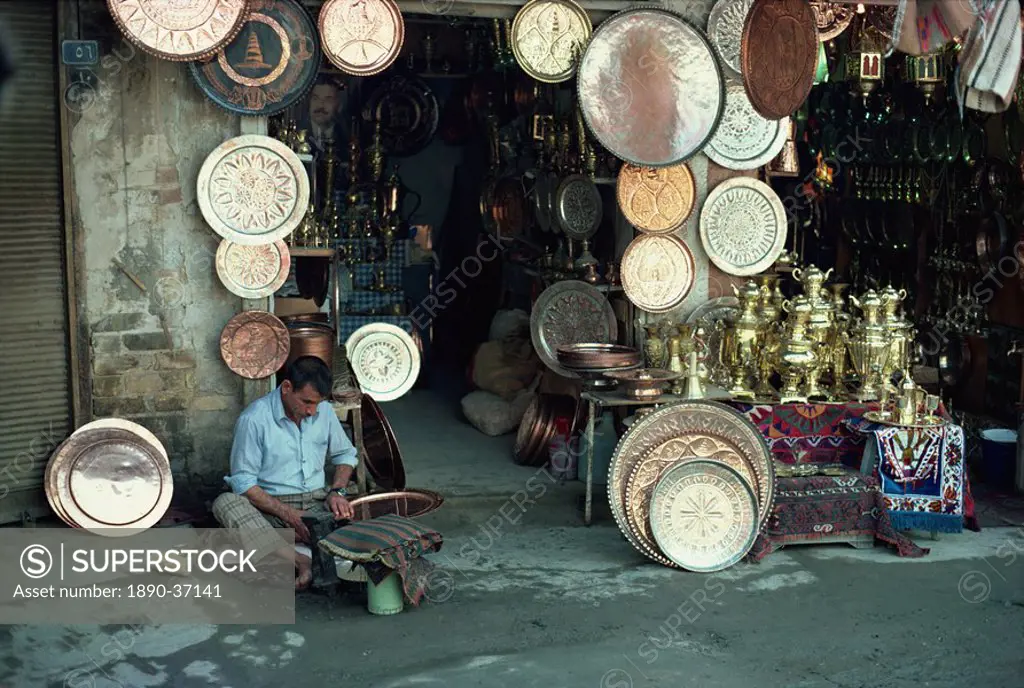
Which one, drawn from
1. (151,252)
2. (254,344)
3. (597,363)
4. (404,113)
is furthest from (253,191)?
(404,113)

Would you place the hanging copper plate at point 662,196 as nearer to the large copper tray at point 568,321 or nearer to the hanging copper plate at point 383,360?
the large copper tray at point 568,321

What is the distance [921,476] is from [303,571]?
2967 mm

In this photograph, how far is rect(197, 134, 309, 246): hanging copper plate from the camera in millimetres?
6359

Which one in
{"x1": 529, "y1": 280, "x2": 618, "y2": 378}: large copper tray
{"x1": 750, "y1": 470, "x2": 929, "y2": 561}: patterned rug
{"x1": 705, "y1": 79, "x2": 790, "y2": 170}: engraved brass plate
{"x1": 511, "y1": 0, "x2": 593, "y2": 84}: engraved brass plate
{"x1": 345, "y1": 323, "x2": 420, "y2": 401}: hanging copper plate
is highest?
{"x1": 511, "y1": 0, "x2": 593, "y2": 84}: engraved brass plate

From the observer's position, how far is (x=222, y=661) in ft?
15.5

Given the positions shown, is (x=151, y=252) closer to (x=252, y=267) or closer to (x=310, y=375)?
(x=252, y=267)

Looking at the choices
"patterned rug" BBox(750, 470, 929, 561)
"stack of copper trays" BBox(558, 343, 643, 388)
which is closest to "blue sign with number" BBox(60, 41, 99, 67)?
"stack of copper trays" BBox(558, 343, 643, 388)

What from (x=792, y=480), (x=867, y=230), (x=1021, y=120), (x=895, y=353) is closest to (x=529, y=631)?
(x=792, y=480)

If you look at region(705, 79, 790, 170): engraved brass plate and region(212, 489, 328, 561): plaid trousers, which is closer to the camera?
region(212, 489, 328, 561): plaid trousers

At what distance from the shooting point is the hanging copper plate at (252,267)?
643 centimetres

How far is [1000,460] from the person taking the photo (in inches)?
Result: 289

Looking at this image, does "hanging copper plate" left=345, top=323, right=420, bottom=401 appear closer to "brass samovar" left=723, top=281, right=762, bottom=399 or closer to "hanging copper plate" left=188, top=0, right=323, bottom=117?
"hanging copper plate" left=188, top=0, right=323, bottom=117

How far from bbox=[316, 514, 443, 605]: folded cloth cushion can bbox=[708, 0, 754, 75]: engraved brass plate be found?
3.10 m

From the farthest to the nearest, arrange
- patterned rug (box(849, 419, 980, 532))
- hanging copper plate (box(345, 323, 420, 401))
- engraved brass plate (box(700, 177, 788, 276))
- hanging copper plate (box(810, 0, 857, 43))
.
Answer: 1. hanging copper plate (box(345, 323, 420, 401))
2. engraved brass plate (box(700, 177, 788, 276))
3. hanging copper plate (box(810, 0, 857, 43))
4. patterned rug (box(849, 419, 980, 532))
